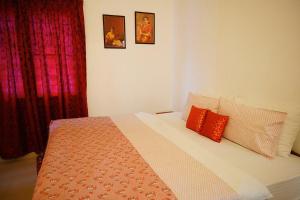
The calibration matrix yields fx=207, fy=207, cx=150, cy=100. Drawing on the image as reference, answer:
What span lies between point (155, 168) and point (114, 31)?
2285mm

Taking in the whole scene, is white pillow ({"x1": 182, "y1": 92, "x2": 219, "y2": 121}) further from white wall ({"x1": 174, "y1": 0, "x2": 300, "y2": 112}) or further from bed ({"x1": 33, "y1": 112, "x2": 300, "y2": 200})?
bed ({"x1": 33, "y1": 112, "x2": 300, "y2": 200})

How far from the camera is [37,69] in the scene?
2.75 meters

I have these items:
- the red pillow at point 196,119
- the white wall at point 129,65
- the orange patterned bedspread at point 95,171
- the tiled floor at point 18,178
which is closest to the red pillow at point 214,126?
the red pillow at point 196,119

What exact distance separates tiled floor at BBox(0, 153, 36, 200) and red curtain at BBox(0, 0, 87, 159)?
0.40 feet

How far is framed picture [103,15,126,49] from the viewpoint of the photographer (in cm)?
300

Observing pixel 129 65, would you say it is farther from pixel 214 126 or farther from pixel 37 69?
pixel 214 126

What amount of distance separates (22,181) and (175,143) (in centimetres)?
183

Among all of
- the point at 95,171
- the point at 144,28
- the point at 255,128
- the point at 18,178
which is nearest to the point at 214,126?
the point at 255,128

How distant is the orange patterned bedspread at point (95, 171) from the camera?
113cm

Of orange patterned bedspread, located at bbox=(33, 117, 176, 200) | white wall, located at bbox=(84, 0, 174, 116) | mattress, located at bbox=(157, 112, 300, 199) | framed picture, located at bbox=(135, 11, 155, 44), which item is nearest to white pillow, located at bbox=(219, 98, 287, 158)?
mattress, located at bbox=(157, 112, 300, 199)

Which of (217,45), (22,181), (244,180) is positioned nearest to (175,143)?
(244,180)

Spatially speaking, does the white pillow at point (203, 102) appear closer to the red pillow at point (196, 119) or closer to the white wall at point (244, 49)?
the red pillow at point (196, 119)

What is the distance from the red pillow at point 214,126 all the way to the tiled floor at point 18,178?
74.0 inches

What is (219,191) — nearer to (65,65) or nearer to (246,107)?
(246,107)
